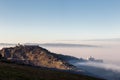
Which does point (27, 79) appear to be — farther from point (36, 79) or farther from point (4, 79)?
point (4, 79)

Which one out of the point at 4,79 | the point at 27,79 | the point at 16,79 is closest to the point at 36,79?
the point at 27,79

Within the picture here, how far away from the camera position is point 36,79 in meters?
66.6

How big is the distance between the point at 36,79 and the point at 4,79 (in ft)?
38.2

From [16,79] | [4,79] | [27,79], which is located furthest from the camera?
[27,79]

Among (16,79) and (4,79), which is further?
(16,79)

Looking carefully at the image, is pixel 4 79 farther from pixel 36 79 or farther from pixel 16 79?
pixel 36 79

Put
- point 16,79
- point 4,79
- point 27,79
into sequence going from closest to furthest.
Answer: point 4,79 < point 16,79 < point 27,79

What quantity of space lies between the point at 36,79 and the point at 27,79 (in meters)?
2.81

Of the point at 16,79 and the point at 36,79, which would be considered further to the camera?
the point at 36,79

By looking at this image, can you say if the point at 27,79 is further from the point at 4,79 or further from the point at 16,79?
the point at 4,79

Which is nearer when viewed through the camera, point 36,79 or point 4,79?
point 4,79

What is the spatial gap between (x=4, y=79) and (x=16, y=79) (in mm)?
4285

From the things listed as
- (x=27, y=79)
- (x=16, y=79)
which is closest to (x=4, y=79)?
(x=16, y=79)

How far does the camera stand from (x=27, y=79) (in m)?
64.8
